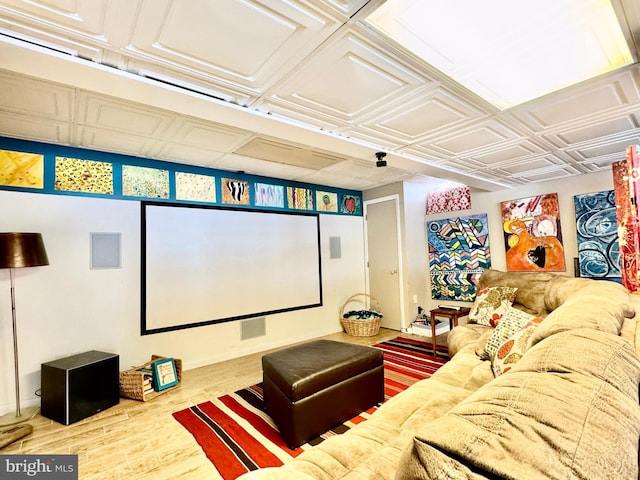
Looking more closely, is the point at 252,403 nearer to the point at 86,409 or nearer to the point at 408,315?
the point at 86,409

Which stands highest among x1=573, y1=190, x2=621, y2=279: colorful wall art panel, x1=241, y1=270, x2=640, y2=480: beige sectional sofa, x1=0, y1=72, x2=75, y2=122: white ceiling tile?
x1=0, y1=72, x2=75, y2=122: white ceiling tile

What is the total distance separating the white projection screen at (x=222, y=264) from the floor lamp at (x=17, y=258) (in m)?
0.90

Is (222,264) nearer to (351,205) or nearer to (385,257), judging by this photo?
(351,205)

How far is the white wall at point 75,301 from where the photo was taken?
269 cm

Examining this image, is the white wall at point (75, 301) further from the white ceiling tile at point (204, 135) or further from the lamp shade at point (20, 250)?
the white ceiling tile at point (204, 135)

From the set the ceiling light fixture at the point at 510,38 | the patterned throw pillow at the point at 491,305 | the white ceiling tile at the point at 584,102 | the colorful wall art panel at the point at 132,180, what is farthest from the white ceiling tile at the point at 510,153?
the colorful wall art panel at the point at 132,180

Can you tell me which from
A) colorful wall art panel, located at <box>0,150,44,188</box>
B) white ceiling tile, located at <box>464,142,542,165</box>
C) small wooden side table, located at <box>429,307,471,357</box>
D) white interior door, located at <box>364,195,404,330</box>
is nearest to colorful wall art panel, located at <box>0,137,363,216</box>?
colorful wall art panel, located at <box>0,150,44,188</box>

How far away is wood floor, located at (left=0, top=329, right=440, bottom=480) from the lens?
1863 mm

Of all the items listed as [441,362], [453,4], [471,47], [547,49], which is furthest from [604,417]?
[441,362]

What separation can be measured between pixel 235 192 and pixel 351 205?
2117 mm

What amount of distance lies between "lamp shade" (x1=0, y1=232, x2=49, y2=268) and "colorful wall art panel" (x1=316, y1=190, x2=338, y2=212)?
3296 millimetres

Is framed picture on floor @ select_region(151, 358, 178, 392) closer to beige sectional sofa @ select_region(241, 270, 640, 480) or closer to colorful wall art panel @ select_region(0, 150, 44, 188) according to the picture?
colorful wall art panel @ select_region(0, 150, 44, 188)

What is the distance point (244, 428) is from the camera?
2.29 meters

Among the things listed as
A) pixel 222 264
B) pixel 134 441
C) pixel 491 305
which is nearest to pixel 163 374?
pixel 134 441
